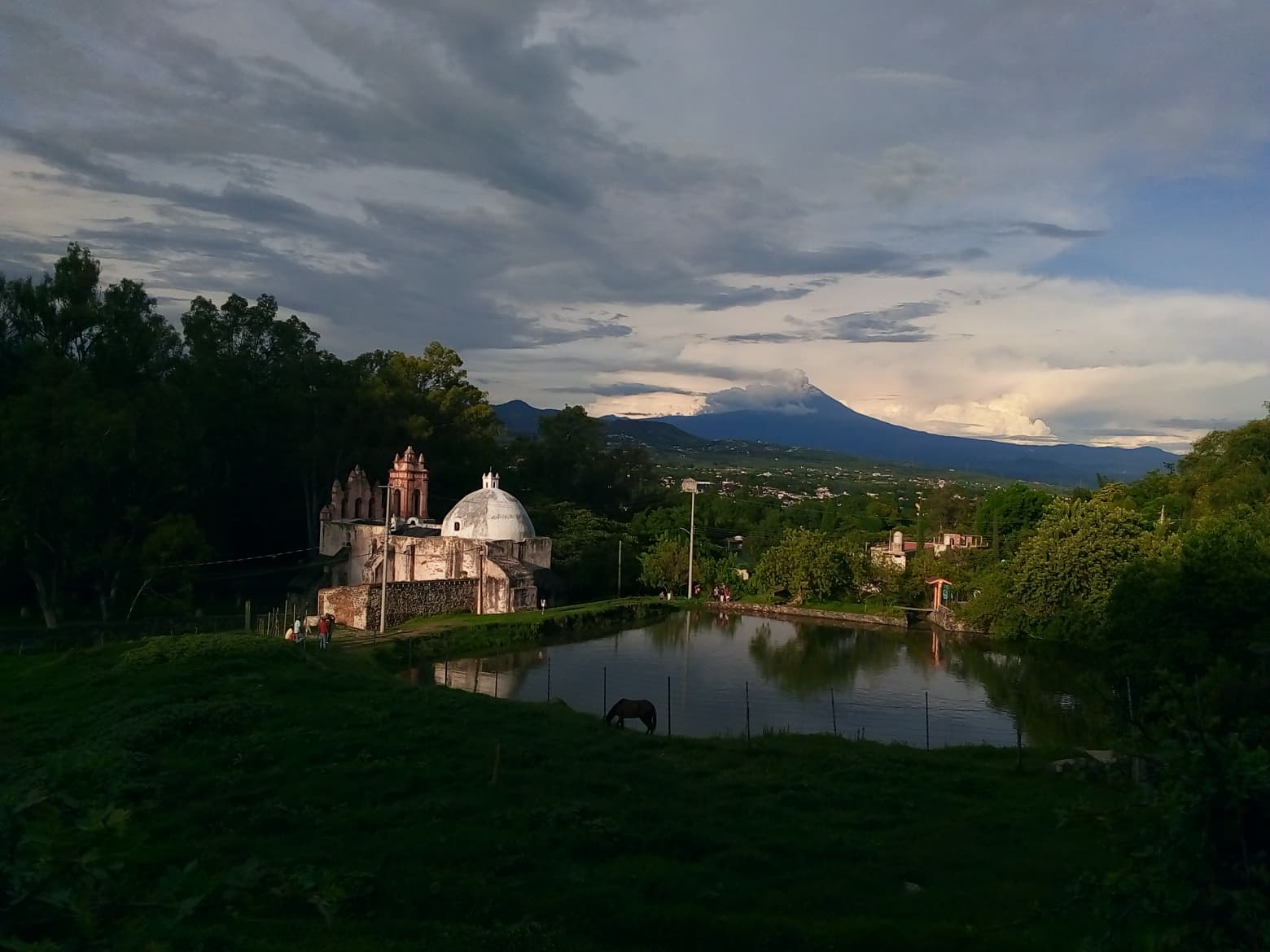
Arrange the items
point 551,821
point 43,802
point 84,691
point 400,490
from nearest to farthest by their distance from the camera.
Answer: point 43,802, point 551,821, point 84,691, point 400,490

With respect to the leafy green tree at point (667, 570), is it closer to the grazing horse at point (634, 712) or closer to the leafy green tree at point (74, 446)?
the leafy green tree at point (74, 446)

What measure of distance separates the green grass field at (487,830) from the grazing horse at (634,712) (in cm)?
42

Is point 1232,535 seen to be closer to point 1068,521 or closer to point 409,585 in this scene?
point 1068,521

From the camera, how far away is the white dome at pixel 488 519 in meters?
32.3

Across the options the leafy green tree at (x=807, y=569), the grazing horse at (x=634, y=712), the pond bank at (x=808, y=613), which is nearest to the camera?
the grazing horse at (x=634, y=712)

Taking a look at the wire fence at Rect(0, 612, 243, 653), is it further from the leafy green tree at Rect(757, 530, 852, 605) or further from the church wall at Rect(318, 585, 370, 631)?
the leafy green tree at Rect(757, 530, 852, 605)

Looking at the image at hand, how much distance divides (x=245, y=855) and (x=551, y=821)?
2823mm

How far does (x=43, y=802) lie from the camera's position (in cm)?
364

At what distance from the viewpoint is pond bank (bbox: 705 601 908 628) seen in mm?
32812

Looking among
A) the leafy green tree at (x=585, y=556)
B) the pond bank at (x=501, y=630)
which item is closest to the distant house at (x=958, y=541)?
the leafy green tree at (x=585, y=556)

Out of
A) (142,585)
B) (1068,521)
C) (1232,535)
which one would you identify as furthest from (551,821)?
(1068,521)

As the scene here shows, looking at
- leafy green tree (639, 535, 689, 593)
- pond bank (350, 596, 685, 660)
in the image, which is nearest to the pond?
pond bank (350, 596, 685, 660)

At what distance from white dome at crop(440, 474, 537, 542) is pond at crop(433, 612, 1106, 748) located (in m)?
5.46

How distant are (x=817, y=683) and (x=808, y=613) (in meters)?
11.4
